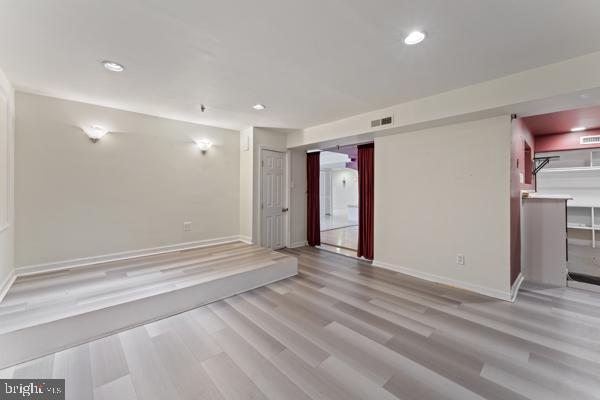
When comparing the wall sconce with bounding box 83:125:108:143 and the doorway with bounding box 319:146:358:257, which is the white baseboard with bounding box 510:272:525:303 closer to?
the wall sconce with bounding box 83:125:108:143

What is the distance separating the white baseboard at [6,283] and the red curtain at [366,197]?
Result: 489cm

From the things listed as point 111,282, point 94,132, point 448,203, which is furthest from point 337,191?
point 111,282

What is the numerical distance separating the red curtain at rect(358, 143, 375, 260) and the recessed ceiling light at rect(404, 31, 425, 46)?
8.38 feet

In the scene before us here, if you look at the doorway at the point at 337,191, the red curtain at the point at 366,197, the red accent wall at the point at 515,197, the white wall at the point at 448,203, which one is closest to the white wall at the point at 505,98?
the white wall at the point at 448,203

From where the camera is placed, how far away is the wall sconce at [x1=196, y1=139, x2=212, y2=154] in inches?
Result: 180

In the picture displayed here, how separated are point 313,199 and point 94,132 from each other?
4192 mm

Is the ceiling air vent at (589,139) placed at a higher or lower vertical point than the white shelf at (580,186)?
higher

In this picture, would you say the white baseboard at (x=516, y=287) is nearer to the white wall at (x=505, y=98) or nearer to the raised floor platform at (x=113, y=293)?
the white wall at (x=505, y=98)

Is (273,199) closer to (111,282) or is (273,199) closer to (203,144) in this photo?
(203,144)

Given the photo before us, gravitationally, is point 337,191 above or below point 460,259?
above

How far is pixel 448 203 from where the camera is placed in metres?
3.39

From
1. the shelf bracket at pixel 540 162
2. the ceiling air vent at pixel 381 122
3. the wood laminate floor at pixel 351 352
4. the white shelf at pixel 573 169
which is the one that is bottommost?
the wood laminate floor at pixel 351 352

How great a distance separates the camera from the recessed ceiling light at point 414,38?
76.1 inches

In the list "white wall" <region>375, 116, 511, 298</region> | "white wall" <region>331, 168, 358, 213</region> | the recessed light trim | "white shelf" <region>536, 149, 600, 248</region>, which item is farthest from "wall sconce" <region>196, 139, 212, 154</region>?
"white wall" <region>331, 168, 358, 213</region>
